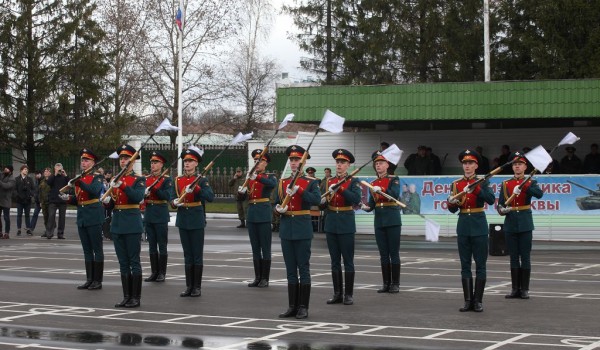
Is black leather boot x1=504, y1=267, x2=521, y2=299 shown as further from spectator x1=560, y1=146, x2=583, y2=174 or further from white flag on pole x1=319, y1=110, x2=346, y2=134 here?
spectator x1=560, y1=146, x2=583, y2=174

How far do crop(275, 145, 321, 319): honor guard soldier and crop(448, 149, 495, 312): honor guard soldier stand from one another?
1.94 m

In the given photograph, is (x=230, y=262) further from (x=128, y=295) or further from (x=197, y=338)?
(x=197, y=338)

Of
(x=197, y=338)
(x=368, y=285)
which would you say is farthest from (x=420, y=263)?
(x=197, y=338)

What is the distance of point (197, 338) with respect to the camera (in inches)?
449

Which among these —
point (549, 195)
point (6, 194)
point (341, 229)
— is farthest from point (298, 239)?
point (6, 194)

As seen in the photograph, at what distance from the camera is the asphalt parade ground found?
11.3 meters

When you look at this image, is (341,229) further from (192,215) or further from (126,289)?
(126,289)

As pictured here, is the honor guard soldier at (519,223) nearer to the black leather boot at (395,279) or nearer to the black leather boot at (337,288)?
the black leather boot at (395,279)

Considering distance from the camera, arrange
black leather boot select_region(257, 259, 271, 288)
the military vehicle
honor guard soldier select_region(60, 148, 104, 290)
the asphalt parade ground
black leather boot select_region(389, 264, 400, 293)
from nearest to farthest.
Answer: the asphalt parade ground, black leather boot select_region(389, 264, 400, 293), honor guard soldier select_region(60, 148, 104, 290), black leather boot select_region(257, 259, 271, 288), the military vehicle

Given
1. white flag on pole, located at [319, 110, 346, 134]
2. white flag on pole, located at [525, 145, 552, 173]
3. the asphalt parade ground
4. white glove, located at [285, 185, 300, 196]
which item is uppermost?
white flag on pole, located at [319, 110, 346, 134]

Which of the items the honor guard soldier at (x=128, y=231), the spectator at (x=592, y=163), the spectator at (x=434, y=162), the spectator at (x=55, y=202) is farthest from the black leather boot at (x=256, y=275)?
the spectator at (x=434, y=162)

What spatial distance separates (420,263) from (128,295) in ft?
26.6

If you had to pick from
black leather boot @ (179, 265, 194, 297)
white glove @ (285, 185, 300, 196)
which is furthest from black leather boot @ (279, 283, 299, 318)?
black leather boot @ (179, 265, 194, 297)

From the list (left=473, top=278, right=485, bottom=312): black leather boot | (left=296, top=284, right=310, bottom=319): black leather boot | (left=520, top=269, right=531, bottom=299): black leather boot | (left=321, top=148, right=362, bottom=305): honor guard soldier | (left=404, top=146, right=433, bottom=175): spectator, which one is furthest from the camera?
(left=404, top=146, right=433, bottom=175): spectator
